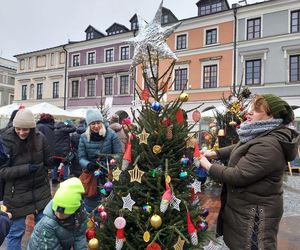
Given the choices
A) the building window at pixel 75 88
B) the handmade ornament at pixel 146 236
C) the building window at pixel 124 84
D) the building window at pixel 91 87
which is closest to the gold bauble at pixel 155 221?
the handmade ornament at pixel 146 236

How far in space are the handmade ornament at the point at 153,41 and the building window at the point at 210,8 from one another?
2415 centimetres

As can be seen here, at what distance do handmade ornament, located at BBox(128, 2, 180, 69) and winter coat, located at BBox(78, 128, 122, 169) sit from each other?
1312 mm

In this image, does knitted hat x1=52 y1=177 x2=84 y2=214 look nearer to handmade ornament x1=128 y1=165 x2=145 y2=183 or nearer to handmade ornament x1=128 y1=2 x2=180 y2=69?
handmade ornament x1=128 y1=165 x2=145 y2=183

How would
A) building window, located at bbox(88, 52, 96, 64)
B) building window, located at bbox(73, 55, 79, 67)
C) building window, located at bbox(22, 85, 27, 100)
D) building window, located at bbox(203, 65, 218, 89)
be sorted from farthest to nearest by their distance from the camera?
building window, located at bbox(22, 85, 27, 100), building window, located at bbox(73, 55, 79, 67), building window, located at bbox(88, 52, 96, 64), building window, located at bbox(203, 65, 218, 89)

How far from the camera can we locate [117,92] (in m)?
29.5

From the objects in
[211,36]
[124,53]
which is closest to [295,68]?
[211,36]

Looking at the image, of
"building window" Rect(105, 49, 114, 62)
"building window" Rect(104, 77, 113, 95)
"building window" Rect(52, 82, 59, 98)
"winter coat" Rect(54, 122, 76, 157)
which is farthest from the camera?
"building window" Rect(52, 82, 59, 98)

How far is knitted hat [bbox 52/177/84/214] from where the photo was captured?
2507 millimetres

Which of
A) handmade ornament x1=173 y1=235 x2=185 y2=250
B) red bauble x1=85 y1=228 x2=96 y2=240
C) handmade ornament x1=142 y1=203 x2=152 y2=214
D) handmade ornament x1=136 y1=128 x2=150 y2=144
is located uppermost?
handmade ornament x1=136 y1=128 x2=150 y2=144

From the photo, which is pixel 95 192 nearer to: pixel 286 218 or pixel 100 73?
pixel 286 218

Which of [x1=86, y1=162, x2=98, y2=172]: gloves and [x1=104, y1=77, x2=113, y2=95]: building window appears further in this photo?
[x1=104, y1=77, x2=113, y2=95]: building window

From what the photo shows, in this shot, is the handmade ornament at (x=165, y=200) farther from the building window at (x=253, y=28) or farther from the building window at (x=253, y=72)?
the building window at (x=253, y=28)

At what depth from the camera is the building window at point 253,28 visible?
22623 mm


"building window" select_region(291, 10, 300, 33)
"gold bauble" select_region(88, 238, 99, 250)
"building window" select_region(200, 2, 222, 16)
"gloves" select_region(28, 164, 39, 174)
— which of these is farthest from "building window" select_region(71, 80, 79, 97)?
"gold bauble" select_region(88, 238, 99, 250)
